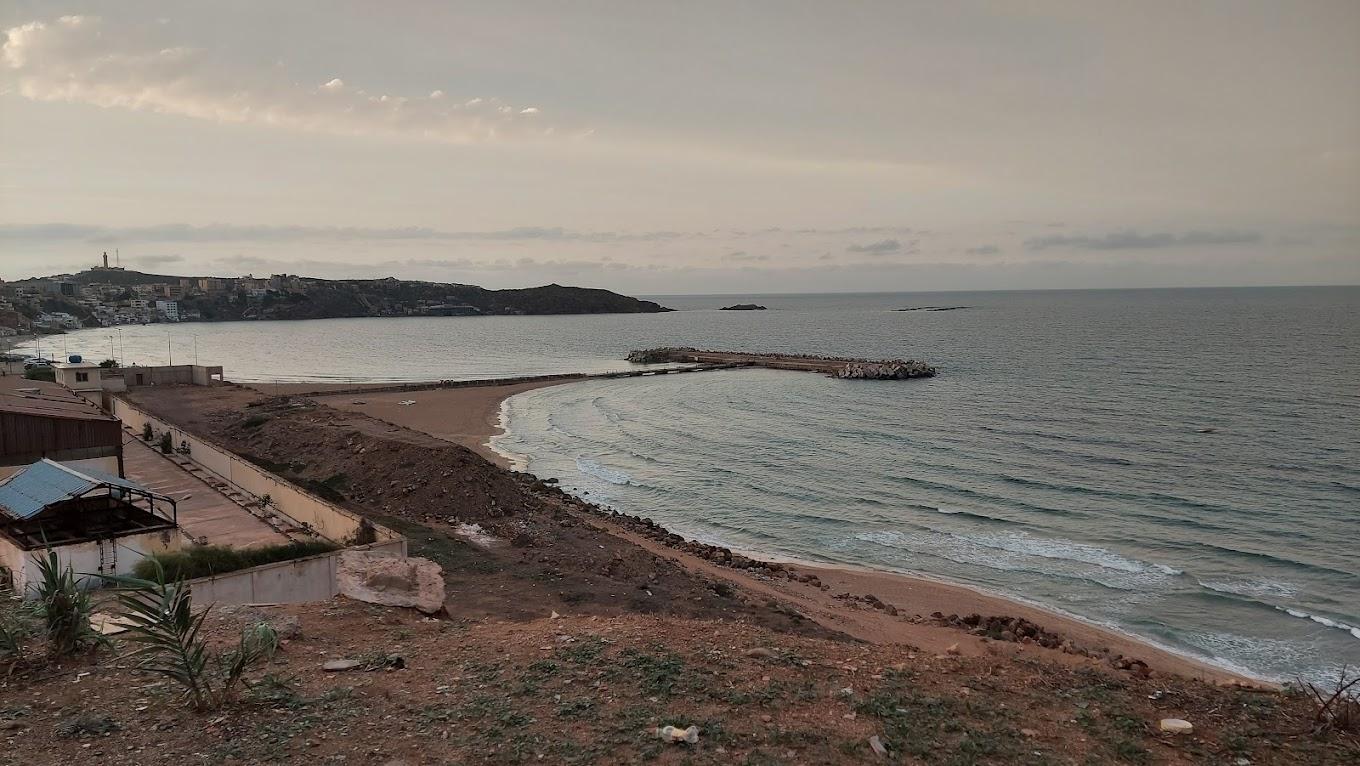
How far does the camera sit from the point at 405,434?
1416 inches

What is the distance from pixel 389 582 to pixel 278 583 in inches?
82.6

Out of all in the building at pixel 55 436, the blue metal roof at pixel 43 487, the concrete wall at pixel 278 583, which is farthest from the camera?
the building at pixel 55 436

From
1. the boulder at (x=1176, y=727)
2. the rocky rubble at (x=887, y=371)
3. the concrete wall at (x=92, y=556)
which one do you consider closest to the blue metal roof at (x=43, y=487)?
the concrete wall at (x=92, y=556)

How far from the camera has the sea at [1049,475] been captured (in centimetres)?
2108

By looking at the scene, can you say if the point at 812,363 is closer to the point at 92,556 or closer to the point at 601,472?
the point at 601,472

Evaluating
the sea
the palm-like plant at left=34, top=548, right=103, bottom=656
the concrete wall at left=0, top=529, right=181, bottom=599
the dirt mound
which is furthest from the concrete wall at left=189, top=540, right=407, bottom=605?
the sea

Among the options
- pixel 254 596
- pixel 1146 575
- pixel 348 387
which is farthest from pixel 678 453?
pixel 348 387

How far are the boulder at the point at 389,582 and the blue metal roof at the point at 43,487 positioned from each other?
516 centimetres

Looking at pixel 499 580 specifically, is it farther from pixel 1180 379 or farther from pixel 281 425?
pixel 1180 379

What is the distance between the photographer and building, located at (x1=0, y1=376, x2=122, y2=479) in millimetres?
20188

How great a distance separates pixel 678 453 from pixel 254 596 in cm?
2868

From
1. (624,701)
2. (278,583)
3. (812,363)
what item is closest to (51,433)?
(278,583)

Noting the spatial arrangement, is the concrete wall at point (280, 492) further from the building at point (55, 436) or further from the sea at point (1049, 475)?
the sea at point (1049, 475)

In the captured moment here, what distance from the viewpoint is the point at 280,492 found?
20094mm
